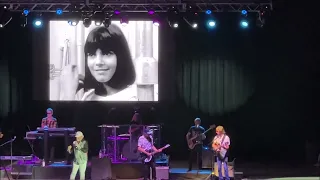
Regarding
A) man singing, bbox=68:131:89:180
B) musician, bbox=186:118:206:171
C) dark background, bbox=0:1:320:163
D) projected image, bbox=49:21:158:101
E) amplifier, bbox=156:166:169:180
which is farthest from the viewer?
dark background, bbox=0:1:320:163

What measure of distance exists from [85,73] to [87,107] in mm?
1389

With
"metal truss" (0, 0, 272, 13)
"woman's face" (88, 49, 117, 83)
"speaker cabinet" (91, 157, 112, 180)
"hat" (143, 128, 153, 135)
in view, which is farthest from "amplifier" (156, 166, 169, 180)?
"metal truss" (0, 0, 272, 13)

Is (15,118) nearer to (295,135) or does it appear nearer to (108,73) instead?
(108,73)

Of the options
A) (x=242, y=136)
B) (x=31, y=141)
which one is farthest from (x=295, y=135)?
(x=31, y=141)

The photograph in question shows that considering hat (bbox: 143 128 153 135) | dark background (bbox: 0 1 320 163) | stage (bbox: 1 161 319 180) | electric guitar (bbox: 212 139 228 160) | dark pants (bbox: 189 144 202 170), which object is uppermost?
dark background (bbox: 0 1 320 163)

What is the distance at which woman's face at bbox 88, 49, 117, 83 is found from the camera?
17.4 meters

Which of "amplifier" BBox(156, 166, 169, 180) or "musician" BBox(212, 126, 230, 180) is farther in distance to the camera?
"amplifier" BBox(156, 166, 169, 180)

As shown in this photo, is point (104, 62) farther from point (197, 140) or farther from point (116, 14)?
point (197, 140)

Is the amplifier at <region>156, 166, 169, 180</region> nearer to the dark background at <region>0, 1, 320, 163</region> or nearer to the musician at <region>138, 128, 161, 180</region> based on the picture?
the musician at <region>138, 128, 161, 180</region>

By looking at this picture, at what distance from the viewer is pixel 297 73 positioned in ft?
59.5

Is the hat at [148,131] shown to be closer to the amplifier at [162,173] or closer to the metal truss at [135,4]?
the amplifier at [162,173]

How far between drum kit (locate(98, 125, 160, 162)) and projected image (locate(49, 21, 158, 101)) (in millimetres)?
2481

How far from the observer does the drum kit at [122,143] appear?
48.8 ft

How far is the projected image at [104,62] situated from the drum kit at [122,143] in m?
2.48
